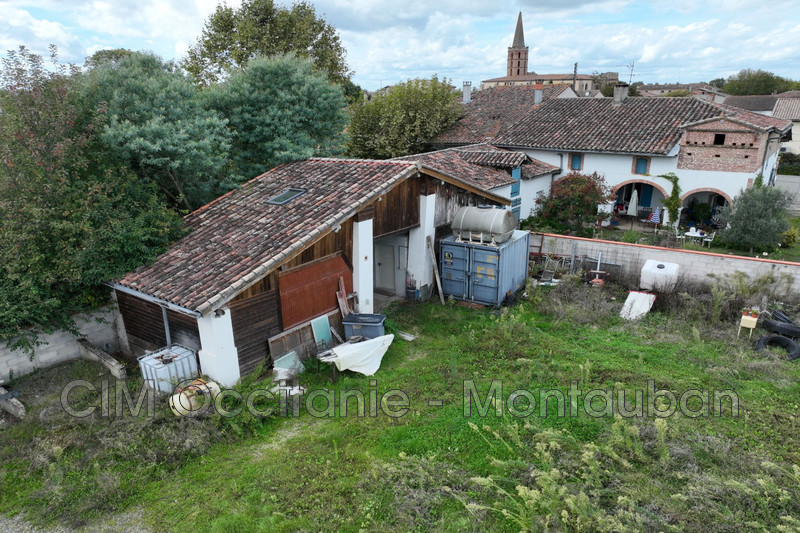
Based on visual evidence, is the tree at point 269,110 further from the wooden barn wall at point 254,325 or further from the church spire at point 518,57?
the church spire at point 518,57

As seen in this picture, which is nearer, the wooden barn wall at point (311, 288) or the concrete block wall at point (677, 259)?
the wooden barn wall at point (311, 288)

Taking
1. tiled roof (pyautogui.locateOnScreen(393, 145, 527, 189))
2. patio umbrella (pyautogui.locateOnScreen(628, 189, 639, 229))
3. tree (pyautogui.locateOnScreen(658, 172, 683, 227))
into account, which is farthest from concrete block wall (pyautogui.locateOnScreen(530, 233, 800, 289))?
patio umbrella (pyautogui.locateOnScreen(628, 189, 639, 229))

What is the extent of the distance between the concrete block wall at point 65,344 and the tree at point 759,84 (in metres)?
91.7

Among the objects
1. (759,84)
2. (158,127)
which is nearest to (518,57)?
(759,84)

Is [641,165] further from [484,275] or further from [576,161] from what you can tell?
[484,275]

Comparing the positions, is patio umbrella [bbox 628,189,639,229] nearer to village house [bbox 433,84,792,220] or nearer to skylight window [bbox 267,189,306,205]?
village house [bbox 433,84,792,220]

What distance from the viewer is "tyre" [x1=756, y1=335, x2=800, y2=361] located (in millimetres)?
10579

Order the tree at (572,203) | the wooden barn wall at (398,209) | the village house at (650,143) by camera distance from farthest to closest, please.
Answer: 1. the village house at (650,143)
2. the tree at (572,203)
3. the wooden barn wall at (398,209)

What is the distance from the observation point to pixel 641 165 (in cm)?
2206

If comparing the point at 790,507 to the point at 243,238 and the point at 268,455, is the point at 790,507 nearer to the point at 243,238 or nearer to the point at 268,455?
the point at 268,455

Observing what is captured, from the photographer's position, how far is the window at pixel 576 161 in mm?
23375

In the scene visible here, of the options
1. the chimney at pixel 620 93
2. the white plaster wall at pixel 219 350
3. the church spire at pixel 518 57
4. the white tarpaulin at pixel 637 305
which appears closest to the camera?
the white plaster wall at pixel 219 350

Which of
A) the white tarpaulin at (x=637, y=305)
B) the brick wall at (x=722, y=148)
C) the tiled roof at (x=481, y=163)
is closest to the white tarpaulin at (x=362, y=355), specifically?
the white tarpaulin at (x=637, y=305)

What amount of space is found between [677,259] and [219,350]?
519 inches
